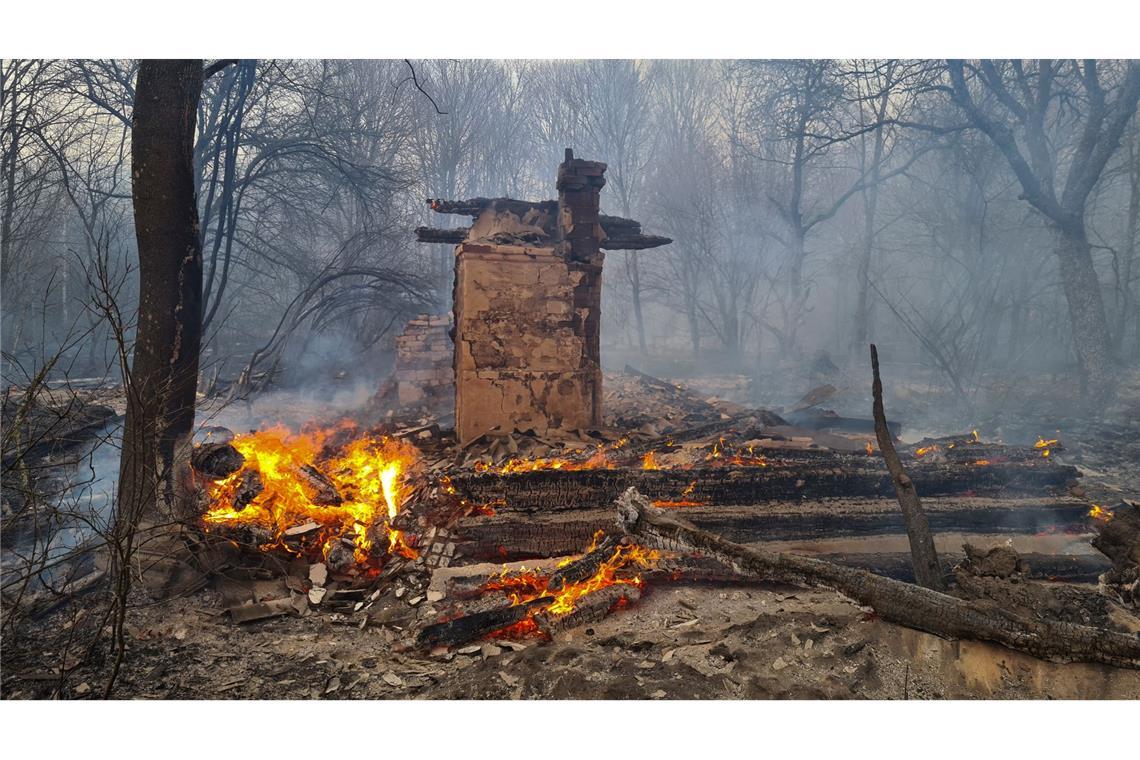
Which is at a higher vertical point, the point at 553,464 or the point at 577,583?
the point at 553,464

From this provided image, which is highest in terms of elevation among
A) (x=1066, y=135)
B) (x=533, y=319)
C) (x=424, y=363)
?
(x=1066, y=135)

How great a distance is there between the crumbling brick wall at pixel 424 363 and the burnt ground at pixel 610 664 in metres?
7.34

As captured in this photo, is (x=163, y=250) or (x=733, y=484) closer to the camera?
(x=163, y=250)

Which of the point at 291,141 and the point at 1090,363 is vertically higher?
the point at 291,141

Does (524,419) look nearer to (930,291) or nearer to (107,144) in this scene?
(107,144)

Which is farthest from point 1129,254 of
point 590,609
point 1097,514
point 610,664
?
point 610,664

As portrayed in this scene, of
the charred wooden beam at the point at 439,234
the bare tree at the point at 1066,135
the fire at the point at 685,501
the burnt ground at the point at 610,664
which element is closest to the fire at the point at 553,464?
the fire at the point at 685,501

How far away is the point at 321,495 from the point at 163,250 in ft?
7.93

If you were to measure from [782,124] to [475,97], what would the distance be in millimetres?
6385

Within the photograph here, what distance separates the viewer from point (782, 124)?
9.48 m

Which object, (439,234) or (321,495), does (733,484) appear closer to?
(321,495)

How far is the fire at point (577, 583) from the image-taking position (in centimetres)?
388

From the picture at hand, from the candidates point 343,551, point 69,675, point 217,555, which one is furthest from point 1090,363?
point 69,675

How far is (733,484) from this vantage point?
4.98m
